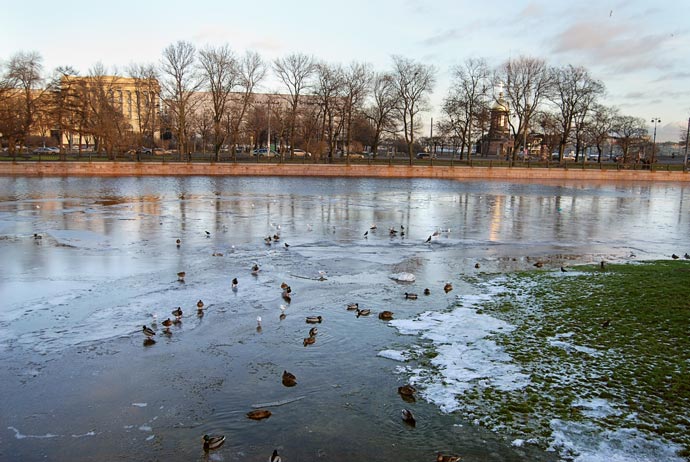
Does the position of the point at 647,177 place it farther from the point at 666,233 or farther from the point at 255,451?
the point at 255,451

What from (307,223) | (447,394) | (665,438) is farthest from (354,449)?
(307,223)

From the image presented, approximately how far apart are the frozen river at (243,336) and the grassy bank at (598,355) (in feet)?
1.16

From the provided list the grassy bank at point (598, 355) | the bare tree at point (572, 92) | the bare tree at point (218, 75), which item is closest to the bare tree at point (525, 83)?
the bare tree at point (572, 92)

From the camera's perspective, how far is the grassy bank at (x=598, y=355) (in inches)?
211

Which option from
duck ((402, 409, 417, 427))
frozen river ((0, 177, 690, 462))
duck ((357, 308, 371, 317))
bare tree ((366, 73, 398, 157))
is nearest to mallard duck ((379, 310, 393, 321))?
frozen river ((0, 177, 690, 462))

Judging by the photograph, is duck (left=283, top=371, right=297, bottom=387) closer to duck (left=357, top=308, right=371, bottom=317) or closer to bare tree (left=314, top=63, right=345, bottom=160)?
duck (left=357, top=308, right=371, bottom=317)

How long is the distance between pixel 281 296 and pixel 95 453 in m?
5.05

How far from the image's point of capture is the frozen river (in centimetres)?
511

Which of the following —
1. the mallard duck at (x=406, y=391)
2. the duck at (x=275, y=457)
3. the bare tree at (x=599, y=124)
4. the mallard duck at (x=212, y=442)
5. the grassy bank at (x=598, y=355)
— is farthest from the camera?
the bare tree at (x=599, y=124)

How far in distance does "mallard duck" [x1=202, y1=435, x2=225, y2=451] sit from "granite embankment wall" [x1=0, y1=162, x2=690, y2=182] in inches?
2016

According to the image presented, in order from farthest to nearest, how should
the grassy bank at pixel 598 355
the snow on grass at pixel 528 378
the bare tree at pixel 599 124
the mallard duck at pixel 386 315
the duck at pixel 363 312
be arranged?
the bare tree at pixel 599 124 < the duck at pixel 363 312 < the mallard duck at pixel 386 315 < the grassy bank at pixel 598 355 < the snow on grass at pixel 528 378

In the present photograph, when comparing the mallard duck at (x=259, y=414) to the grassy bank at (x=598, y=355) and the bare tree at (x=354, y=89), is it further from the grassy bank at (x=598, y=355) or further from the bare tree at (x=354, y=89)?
the bare tree at (x=354, y=89)

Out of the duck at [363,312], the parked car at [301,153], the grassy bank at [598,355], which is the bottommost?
the duck at [363,312]

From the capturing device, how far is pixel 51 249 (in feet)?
44.9
